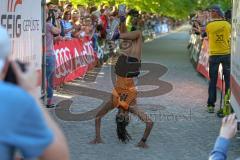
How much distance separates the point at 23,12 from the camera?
7.27m

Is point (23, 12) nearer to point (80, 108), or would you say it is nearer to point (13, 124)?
point (80, 108)

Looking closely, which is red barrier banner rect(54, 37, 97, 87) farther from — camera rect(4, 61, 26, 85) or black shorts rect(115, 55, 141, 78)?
camera rect(4, 61, 26, 85)

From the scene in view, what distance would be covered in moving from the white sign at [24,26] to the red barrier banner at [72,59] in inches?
167

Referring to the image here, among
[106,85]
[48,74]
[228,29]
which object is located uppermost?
[228,29]

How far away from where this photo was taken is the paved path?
6.97m

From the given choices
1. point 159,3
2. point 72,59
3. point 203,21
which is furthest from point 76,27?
point 159,3

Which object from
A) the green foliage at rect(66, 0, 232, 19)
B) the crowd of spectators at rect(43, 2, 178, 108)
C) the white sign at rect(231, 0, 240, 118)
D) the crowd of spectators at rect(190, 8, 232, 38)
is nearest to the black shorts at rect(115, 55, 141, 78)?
the crowd of spectators at rect(43, 2, 178, 108)

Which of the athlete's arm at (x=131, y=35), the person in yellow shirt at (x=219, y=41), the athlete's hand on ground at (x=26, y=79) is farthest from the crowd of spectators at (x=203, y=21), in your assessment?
the athlete's hand on ground at (x=26, y=79)

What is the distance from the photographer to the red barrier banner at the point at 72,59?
42.1 ft

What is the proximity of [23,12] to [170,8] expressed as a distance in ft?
88.5

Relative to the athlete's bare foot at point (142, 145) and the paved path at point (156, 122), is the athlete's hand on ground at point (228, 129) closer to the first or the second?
the paved path at point (156, 122)

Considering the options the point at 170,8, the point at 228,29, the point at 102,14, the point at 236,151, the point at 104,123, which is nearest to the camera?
the point at 236,151

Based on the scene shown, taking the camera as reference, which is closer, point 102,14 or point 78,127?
point 78,127

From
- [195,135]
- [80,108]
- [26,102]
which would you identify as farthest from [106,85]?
[26,102]
